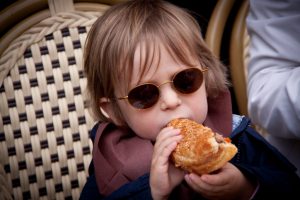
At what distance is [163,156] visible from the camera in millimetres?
838

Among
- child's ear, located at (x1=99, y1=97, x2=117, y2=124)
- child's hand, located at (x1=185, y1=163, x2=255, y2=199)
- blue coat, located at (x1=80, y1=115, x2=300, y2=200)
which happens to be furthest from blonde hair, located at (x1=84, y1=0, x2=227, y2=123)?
child's hand, located at (x1=185, y1=163, x2=255, y2=199)

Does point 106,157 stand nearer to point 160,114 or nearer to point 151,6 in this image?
point 160,114

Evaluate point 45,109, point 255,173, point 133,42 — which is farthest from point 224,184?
point 45,109

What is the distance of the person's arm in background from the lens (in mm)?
1090

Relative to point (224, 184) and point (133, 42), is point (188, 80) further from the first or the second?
point (224, 184)

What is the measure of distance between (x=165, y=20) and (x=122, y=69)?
19 cm

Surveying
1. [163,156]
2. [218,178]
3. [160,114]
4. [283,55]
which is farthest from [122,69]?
[283,55]

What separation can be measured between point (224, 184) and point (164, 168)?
15 centimetres

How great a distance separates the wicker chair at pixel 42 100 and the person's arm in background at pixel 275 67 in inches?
24.2

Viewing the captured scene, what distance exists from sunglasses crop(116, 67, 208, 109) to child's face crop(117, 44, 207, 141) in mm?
14

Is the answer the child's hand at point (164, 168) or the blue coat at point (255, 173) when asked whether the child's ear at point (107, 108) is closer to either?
the blue coat at point (255, 173)

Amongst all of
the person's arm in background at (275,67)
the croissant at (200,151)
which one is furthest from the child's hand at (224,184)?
the person's arm in background at (275,67)

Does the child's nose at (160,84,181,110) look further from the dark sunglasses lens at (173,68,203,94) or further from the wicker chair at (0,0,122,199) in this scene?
the wicker chair at (0,0,122,199)

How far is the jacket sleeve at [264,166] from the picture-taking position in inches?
37.2
